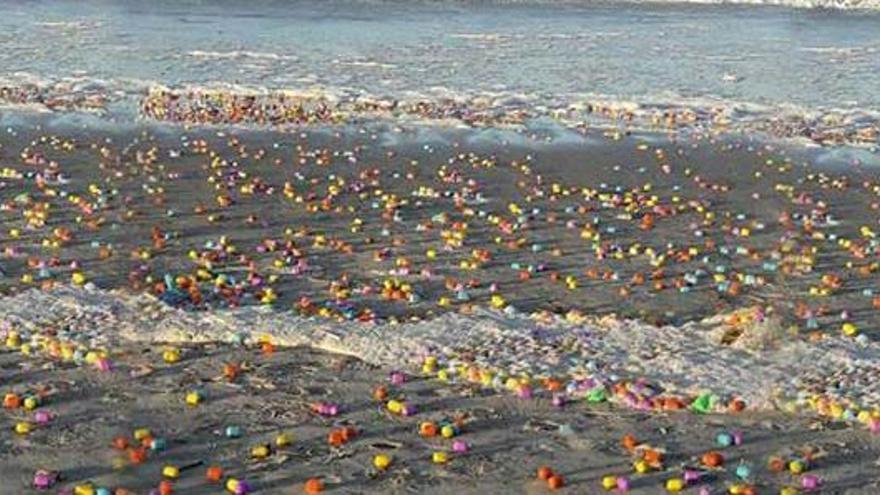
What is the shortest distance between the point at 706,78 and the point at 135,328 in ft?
79.3

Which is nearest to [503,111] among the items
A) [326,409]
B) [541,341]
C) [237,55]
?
[237,55]

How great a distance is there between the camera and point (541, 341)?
41.4ft

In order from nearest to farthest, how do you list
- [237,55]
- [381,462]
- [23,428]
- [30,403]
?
1. [381,462]
2. [23,428]
3. [30,403]
4. [237,55]

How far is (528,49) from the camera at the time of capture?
129 ft

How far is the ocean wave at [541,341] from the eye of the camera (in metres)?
11.7

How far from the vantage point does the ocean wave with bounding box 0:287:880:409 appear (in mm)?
11742

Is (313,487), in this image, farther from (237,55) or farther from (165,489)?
(237,55)

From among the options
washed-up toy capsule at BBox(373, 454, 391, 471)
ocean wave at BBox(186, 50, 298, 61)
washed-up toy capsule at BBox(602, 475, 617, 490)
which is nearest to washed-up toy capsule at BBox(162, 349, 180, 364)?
washed-up toy capsule at BBox(373, 454, 391, 471)

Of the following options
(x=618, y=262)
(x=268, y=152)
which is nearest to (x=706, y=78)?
(x=268, y=152)

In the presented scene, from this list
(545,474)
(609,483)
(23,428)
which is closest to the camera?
(609,483)

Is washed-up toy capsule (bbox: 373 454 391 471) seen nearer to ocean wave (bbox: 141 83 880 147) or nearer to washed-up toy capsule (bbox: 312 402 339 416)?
washed-up toy capsule (bbox: 312 402 339 416)

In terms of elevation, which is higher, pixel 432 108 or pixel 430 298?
pixel 432 108

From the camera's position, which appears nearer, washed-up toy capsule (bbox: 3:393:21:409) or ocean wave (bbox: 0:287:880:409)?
washed-up toy capsule (bbox: 3:393:21:409)

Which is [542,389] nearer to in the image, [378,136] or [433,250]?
[433,250]
